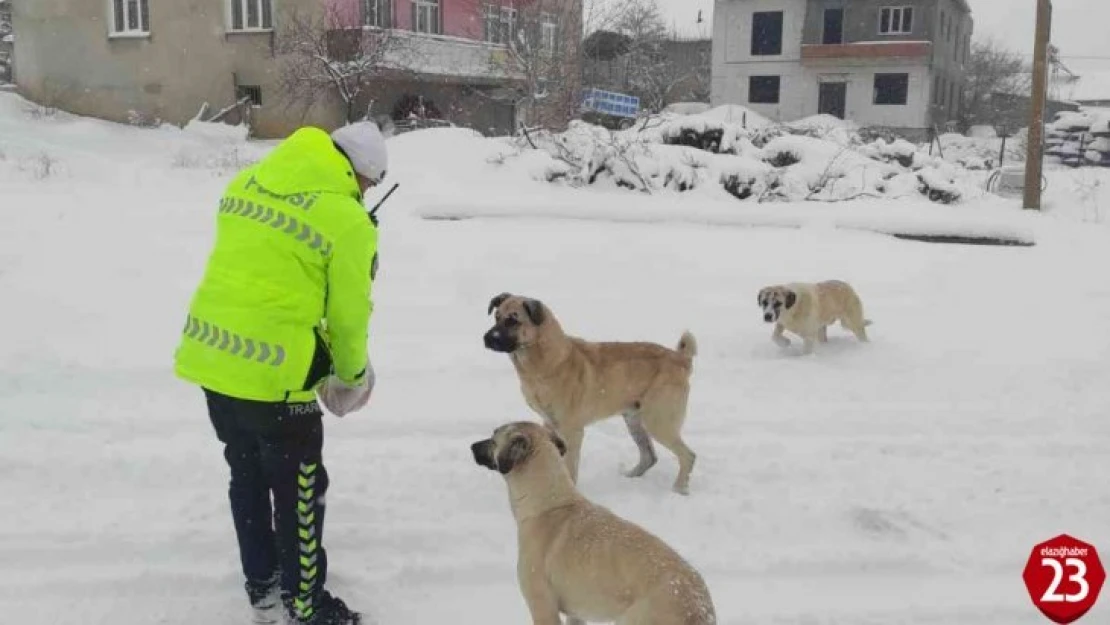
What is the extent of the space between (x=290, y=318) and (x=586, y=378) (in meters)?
2.27

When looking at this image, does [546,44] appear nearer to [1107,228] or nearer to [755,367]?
[1107,228]

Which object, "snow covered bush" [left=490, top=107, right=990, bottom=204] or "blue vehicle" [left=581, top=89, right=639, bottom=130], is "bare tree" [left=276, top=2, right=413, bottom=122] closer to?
"blue vehicle" [left=581, top=89, right=639, bottom=130]

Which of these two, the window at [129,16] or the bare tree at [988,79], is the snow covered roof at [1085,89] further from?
the window at [129,16]

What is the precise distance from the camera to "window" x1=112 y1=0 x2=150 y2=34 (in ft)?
91.4

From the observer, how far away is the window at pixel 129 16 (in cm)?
2784

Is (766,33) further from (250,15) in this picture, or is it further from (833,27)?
(250,15)

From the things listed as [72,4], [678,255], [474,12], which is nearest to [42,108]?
Result: [72,4]

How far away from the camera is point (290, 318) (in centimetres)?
320

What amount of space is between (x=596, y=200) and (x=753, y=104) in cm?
3286

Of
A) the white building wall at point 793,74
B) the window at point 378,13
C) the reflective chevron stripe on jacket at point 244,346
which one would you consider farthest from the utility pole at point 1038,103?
the white building wall at point 793,74

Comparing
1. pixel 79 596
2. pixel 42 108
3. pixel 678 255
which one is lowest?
pixel 79 596

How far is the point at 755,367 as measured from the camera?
7.70 meters

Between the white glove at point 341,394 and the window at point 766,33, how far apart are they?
144ft

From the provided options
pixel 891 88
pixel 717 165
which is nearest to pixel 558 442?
pixel 717 165
